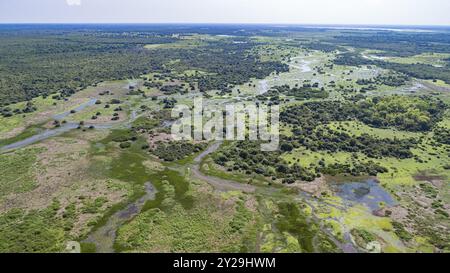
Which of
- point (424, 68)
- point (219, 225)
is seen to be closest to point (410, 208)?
point (219, 225)

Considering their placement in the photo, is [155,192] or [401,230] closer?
[401,230]

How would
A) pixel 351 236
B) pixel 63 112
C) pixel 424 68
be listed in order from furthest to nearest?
pixel 424 68
pixel 63 112
pixel 351 236

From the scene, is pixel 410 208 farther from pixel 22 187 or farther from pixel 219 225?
pixel 22 187

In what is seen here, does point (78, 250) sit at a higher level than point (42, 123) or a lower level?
lower

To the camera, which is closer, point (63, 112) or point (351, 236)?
point (351, 236)

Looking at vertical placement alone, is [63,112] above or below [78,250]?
above

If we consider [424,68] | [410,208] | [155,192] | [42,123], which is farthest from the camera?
[424,68]

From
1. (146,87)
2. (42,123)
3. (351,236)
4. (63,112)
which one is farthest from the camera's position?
(146,87)

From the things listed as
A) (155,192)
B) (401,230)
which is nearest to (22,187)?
(155,192)

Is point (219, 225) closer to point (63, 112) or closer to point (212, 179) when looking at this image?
point (212, 179)
